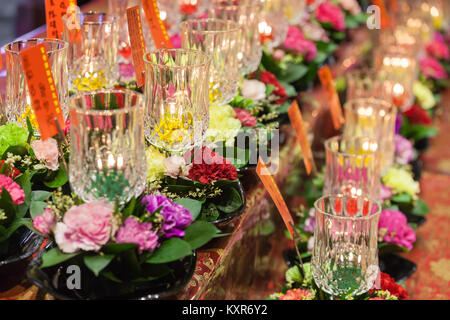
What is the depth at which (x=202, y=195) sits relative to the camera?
1.06 metres

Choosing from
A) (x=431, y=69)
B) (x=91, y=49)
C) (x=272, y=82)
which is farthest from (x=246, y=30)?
(x=431, y=69)

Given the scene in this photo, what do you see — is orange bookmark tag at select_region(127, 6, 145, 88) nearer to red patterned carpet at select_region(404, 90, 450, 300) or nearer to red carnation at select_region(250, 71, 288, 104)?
red carnation at select_region(250, 71, 288, 104)

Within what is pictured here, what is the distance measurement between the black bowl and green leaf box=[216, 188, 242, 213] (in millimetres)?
187

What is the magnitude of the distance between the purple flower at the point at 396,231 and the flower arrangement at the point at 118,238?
27.3 inches

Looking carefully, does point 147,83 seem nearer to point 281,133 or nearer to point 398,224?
point 281,133

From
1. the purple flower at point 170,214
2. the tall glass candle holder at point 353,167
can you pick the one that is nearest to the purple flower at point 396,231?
the tall glass candle holder at point 353,167

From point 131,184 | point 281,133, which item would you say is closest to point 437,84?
point 281,133

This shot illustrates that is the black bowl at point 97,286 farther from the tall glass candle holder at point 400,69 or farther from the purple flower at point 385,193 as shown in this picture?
the tall glass candle holder at point 400,69

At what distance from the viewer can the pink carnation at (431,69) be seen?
284 centimetres

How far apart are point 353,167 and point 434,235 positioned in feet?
1.69

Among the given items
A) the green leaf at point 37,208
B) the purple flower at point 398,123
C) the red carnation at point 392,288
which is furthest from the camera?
the purple flower at point 398,123

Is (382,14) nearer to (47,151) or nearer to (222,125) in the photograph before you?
(222,125)

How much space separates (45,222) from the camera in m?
0.86

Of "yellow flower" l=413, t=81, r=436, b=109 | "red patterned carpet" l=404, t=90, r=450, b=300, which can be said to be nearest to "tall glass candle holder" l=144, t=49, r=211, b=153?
"red patterned carpet" l=404, t=90, r=450, b=300
